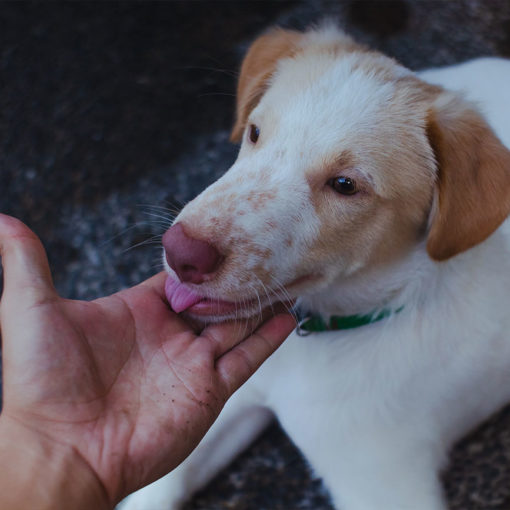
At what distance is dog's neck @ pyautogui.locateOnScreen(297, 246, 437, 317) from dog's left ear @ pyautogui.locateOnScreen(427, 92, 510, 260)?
0.56 ft

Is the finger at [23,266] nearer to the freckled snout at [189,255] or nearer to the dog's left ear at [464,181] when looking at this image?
the freckled snout at [189,255]

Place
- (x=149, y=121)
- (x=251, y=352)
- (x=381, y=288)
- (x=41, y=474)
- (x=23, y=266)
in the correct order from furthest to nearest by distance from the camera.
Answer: (x=149, y=121), (x=381, y=288), (x=251, y=352), (x=23, y=266), (x=41, y=474)

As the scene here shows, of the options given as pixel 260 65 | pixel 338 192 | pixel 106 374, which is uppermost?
pixel 260 65

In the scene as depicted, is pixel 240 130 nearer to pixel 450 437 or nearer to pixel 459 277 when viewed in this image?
pixel 459 277

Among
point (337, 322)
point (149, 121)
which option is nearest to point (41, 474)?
point (337, 322)

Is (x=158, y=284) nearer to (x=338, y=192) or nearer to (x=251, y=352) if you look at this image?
(x=251, y=352)

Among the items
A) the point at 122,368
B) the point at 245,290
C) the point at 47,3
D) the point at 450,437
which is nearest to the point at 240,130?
the point at 245,290

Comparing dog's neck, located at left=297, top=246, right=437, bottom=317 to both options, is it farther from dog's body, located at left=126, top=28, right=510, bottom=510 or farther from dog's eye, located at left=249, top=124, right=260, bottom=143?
dog's eye, located at left=249, top=124, right=260, bottom=143

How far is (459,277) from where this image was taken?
217 cm

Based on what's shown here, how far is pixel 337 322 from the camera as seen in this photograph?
2283mm

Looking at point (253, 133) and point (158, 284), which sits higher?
point (253, 133)

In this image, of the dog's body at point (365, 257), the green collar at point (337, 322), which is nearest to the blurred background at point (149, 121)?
the dog's body at point (365, 257)

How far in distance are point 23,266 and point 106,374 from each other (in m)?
0.42

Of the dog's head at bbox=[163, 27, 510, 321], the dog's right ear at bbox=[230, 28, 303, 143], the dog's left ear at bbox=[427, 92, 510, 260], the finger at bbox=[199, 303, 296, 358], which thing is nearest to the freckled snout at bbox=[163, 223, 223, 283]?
the dog's head at bbox=[163, 27, 510, 321]
